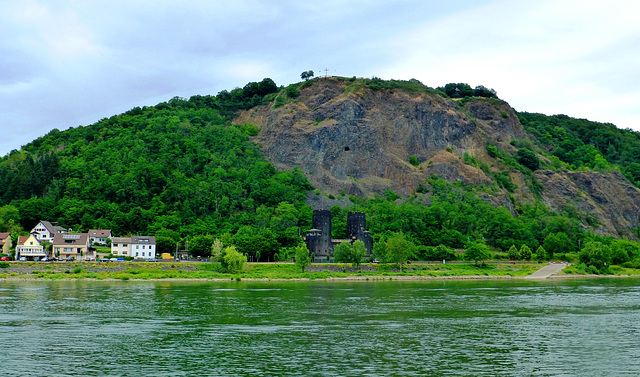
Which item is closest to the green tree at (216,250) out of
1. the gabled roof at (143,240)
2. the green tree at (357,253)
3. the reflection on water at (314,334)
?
the gabled roof at (143,240)

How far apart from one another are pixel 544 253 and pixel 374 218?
34147 mm

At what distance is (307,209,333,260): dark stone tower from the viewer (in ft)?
386

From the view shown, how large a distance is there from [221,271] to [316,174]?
59.3 m

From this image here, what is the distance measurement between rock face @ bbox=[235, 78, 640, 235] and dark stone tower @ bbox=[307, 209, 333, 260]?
3015 cm

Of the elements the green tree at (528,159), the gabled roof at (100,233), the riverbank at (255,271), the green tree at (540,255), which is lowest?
the riverbank at (255,271)

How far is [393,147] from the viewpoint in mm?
167000

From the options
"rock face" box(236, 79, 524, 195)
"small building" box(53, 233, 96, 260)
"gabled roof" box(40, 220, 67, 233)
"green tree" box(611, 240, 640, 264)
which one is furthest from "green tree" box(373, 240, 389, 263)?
"gabled roof" box(40, 220, 67, 233)

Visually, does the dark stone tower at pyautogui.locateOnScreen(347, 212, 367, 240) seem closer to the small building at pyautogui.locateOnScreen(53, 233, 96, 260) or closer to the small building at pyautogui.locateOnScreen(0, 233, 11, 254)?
the small building at pyautogui.locateOnScreen(53, 233, 96, 260)

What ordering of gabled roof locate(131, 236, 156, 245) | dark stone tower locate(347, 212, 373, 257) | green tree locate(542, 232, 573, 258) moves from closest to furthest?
gabled roof locate(131, 236, 156, 245) < dark stone tower locate(347, 212, 373, 257) < green tree locate(542, 232, 573, 258)

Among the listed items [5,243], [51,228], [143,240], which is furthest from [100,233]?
[5,243]

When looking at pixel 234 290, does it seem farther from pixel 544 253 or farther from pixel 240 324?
pixel 544 253

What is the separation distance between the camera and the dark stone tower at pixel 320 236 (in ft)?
386

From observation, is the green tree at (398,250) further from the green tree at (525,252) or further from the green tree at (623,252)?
the green tree at (623,252)

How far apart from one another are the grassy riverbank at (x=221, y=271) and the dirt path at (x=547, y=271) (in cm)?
177
